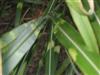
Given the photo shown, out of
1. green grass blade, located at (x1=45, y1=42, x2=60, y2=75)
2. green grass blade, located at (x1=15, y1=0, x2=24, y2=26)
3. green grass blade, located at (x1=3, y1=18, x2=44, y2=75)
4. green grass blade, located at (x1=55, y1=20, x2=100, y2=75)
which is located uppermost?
green grass blade, located at (x1=3, y1=18, x2=44, y2=75)

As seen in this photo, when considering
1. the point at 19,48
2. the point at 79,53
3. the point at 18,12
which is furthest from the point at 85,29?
the point at 18,12

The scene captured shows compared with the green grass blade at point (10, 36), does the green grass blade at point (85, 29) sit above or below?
below

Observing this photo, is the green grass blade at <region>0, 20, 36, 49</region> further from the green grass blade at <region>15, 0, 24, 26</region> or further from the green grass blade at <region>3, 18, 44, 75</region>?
the green grass blade at <region>15, 0, 24, 26</region>

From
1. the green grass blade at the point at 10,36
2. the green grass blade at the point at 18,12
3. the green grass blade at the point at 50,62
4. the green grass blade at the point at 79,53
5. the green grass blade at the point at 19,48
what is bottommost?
the green grass blade at the point at 50,62

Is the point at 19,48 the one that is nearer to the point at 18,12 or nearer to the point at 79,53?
the point at 79,53

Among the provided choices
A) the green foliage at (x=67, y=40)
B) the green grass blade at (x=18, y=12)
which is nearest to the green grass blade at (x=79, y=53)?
the green foliage at (x=67, y=40)

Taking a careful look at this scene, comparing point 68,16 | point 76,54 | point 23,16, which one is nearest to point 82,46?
point 76,54

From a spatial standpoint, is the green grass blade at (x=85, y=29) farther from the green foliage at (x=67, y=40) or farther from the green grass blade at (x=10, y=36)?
the green grass blade at (x=10, y=36)

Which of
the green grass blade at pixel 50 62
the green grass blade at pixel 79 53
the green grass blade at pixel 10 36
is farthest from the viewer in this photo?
the green grass blade at pixel 50 62

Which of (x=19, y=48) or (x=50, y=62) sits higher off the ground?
(x=19, y=48)

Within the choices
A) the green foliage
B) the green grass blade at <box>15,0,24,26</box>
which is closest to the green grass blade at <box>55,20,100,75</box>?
the green foliage

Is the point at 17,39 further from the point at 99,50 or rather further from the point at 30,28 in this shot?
the point at 99,50

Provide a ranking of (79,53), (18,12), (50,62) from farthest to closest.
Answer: (18,12)
(50,62)
(79,53)
